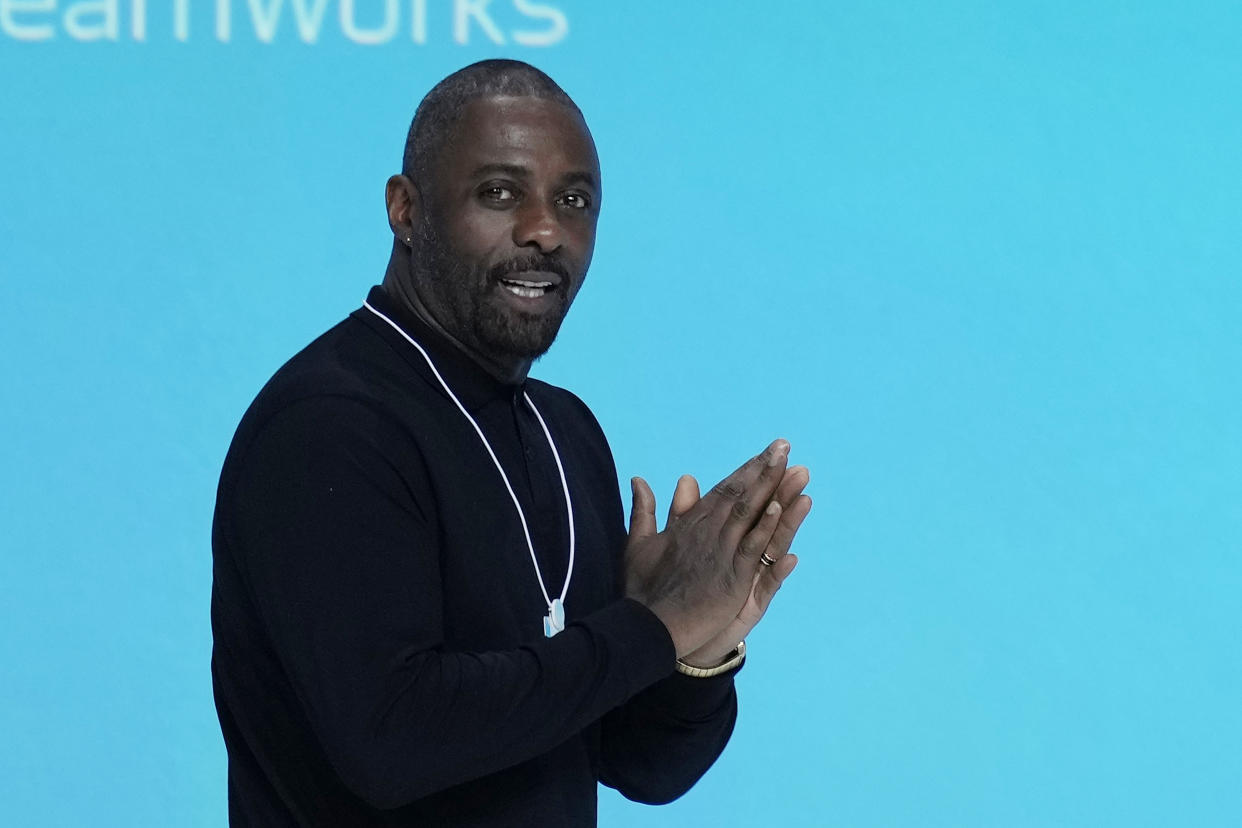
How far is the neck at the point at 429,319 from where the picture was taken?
131 centimetres

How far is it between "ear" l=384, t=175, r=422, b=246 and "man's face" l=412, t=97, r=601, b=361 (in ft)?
0.05

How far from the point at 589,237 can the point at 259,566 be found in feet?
1.31

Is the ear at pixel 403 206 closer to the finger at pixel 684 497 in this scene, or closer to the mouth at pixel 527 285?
the mouth at pixel 527 285

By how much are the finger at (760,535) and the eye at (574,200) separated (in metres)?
0.30

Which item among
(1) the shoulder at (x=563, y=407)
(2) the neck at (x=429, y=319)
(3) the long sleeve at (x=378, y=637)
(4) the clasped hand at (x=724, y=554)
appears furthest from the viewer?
(1) the shoulder at (x=563, y=407)

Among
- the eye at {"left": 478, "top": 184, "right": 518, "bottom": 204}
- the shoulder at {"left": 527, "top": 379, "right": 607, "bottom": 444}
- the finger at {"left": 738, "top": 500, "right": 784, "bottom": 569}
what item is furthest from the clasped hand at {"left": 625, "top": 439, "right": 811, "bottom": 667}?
the eye at {"left": 478, "top": 184, "right": 518, "bottom": 204}

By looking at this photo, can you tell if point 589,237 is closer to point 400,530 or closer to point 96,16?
point 400,530

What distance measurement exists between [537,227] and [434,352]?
0.43 ft

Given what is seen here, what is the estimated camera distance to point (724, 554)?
4.03 ft

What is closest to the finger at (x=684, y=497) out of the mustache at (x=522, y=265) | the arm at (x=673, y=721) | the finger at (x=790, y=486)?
the arm at (x=673, y=721)

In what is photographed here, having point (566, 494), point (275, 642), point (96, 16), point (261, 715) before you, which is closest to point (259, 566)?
point (275, 642)

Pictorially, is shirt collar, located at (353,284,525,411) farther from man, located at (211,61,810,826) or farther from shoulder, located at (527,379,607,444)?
shoulder, located at (527,379,607,444)

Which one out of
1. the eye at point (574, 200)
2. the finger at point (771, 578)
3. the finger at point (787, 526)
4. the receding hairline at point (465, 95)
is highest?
the receding hairline at point (465, 95)

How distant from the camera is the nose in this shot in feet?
4.16
